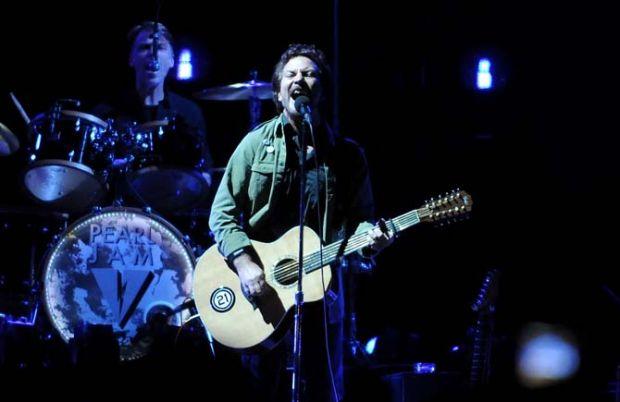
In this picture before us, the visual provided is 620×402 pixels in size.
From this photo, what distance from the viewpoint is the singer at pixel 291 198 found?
4414 mm

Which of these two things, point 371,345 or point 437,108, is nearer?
point 371,345

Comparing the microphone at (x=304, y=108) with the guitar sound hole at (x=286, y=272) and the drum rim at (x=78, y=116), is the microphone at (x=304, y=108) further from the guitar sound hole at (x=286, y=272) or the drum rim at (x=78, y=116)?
the drum rim at (x=78, y=116)

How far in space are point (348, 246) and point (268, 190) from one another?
0.54 metres

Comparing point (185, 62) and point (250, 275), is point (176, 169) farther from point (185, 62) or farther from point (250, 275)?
point (185, 62)

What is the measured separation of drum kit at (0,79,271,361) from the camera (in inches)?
239

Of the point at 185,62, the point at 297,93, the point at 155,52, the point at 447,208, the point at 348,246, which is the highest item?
the point at 185,62

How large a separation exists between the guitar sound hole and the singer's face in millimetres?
785

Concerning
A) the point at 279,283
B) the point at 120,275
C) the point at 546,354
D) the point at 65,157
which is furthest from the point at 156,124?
the point at 546,354

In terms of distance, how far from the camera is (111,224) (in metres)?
6.25

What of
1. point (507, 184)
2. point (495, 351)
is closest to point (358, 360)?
point (495, 351)

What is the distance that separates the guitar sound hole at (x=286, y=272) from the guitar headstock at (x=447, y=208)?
73 centimetres

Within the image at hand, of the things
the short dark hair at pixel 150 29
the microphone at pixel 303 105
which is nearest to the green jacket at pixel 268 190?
the microphone at pixel 303 105

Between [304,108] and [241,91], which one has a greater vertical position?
[241,91]

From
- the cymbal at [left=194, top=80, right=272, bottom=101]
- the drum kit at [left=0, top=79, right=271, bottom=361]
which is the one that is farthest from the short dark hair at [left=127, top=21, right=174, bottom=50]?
the drum kit at [left=0, top=79, right=271, bottom=361]
